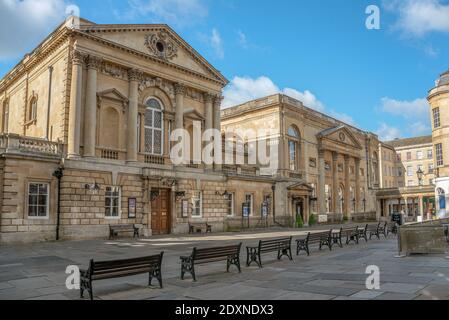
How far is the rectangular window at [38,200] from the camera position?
787 inches

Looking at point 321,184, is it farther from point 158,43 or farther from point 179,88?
point 158,43

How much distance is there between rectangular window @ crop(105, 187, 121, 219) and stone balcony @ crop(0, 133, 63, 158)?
11.5 ft

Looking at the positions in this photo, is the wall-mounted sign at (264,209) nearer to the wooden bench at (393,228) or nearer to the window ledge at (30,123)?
the wooden bench at (393,228)

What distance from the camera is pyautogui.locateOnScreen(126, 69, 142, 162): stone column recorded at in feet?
80.4

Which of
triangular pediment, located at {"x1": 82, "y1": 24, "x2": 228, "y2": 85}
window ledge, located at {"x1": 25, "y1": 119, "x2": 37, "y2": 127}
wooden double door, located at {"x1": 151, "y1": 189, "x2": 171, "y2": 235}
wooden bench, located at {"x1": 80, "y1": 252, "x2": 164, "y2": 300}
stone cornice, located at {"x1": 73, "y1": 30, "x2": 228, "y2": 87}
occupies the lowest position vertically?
wooden bench, located at {"x1": 80, "y1": 252, "x2": 164, "y2": 300}

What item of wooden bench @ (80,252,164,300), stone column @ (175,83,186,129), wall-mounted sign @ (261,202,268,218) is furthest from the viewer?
wall-mounted sign @ (261,202,268,218)

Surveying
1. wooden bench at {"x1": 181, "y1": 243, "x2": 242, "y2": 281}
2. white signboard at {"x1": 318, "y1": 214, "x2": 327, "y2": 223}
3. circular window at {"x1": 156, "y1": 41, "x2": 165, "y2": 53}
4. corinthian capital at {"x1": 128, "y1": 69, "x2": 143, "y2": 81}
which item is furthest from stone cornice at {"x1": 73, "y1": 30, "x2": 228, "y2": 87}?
white signboard at {"x1": 318, "y1": 214, "x2": 327, "y2": 223}

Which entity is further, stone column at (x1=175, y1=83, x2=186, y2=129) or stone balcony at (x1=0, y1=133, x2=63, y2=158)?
stone column at (x1=175, y1=83, x2=186, y2=129)

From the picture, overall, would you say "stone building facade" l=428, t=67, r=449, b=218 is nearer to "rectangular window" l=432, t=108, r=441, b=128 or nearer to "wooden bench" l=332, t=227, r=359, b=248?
"rectangular window" l=432, t=108, r=441, b=128

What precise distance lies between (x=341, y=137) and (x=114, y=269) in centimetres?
4350

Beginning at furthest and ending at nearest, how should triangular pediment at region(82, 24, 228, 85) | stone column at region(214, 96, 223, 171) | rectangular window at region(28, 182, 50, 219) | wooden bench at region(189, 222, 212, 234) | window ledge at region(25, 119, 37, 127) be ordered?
stone column at region(214, 96, 223, 171), wooden bench at region(189, 222, 212, 234), window ledge at region(25, 119, 37, 127), triangular pediment at region(82, 24, 228, 85), rectangular window at region(28, 182, 50, 219)

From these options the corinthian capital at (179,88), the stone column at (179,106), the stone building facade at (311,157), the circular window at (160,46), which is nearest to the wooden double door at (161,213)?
the stone column at (179,106)
